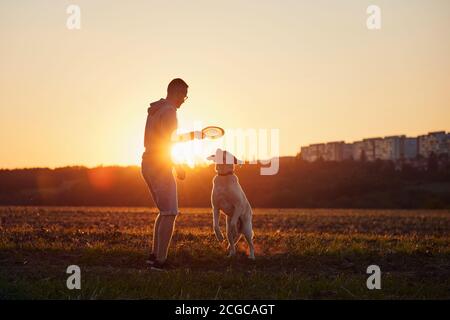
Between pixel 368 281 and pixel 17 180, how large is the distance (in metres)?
50.3

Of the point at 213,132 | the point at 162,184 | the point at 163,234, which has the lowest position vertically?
the point at 163,234

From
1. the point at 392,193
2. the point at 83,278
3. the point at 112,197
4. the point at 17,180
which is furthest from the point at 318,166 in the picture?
the point at 83,278

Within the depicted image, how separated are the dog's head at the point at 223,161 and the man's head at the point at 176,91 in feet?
4.56

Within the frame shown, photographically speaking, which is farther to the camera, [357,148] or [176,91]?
[357,148]

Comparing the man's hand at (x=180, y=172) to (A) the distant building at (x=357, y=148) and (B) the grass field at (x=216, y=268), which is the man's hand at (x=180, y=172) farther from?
(A) the distant building at (x=357, y=148)

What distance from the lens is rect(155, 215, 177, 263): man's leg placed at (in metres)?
8.58

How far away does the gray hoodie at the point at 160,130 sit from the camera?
847cm

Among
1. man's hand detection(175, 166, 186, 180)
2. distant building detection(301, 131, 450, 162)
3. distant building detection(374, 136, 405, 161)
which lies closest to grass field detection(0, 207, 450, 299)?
man's hand detection(175, 166, 186, 180)

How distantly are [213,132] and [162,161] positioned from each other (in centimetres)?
102

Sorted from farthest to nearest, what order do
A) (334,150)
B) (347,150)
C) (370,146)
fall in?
(334,150) → (347,150) → (370,146)

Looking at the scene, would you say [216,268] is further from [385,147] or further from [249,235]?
[385,147]

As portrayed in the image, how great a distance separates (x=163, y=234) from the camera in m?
8.62

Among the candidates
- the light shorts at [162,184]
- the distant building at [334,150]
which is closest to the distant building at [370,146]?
the distant building at [334,150]

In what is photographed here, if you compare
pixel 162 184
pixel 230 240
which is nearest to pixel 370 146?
pixel 230 240
